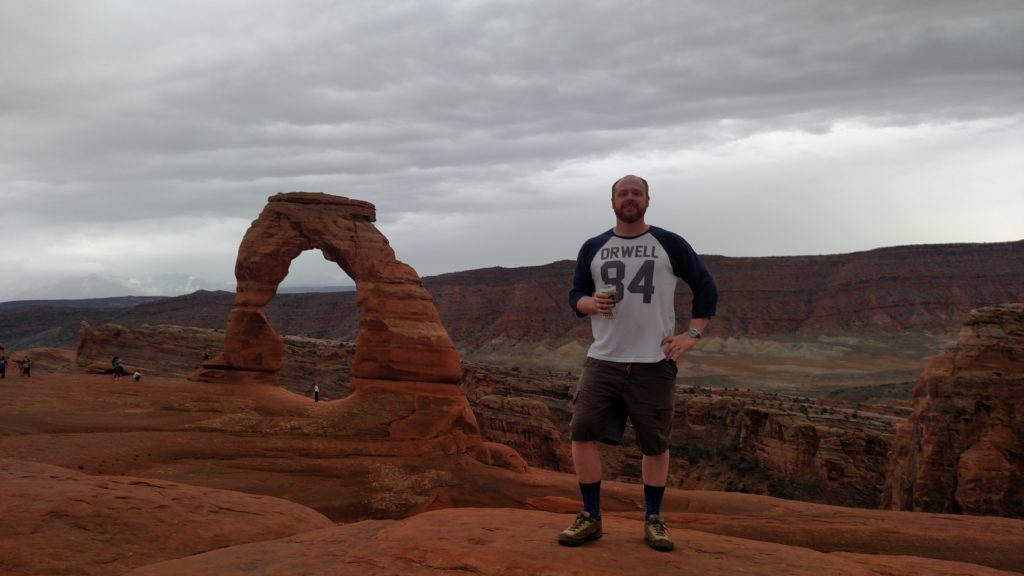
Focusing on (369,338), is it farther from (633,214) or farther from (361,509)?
(633,214)

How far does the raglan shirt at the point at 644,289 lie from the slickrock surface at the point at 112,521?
16.4ft

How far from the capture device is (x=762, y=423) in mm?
30703

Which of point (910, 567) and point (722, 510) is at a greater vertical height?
point (910, 567)

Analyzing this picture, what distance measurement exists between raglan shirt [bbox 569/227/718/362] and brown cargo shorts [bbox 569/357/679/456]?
12 cm

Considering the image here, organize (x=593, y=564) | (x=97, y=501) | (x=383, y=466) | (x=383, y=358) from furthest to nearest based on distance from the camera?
(x=383, y=358)
(x=383, y=466)
(x=97, y=501)
(x=593, y=564)

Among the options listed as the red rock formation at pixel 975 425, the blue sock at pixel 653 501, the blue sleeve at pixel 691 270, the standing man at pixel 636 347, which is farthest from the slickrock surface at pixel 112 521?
the red rock formation at pixel 975 425

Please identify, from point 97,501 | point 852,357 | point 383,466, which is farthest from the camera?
point 852,357

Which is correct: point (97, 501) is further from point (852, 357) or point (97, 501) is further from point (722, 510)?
point (852, 357)

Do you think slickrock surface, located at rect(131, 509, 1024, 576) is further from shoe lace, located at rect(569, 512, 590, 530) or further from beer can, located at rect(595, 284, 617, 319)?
beer can, located at rect(595, 284, 617, 319)

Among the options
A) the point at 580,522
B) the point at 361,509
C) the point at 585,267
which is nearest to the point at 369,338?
the point at 361,509

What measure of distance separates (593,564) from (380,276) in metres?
19.1

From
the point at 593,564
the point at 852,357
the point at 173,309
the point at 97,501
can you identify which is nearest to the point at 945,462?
the point at 593,564

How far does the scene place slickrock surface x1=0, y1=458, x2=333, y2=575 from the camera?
6.21 m

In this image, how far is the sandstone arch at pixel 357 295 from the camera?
A: 2258 centimetres
